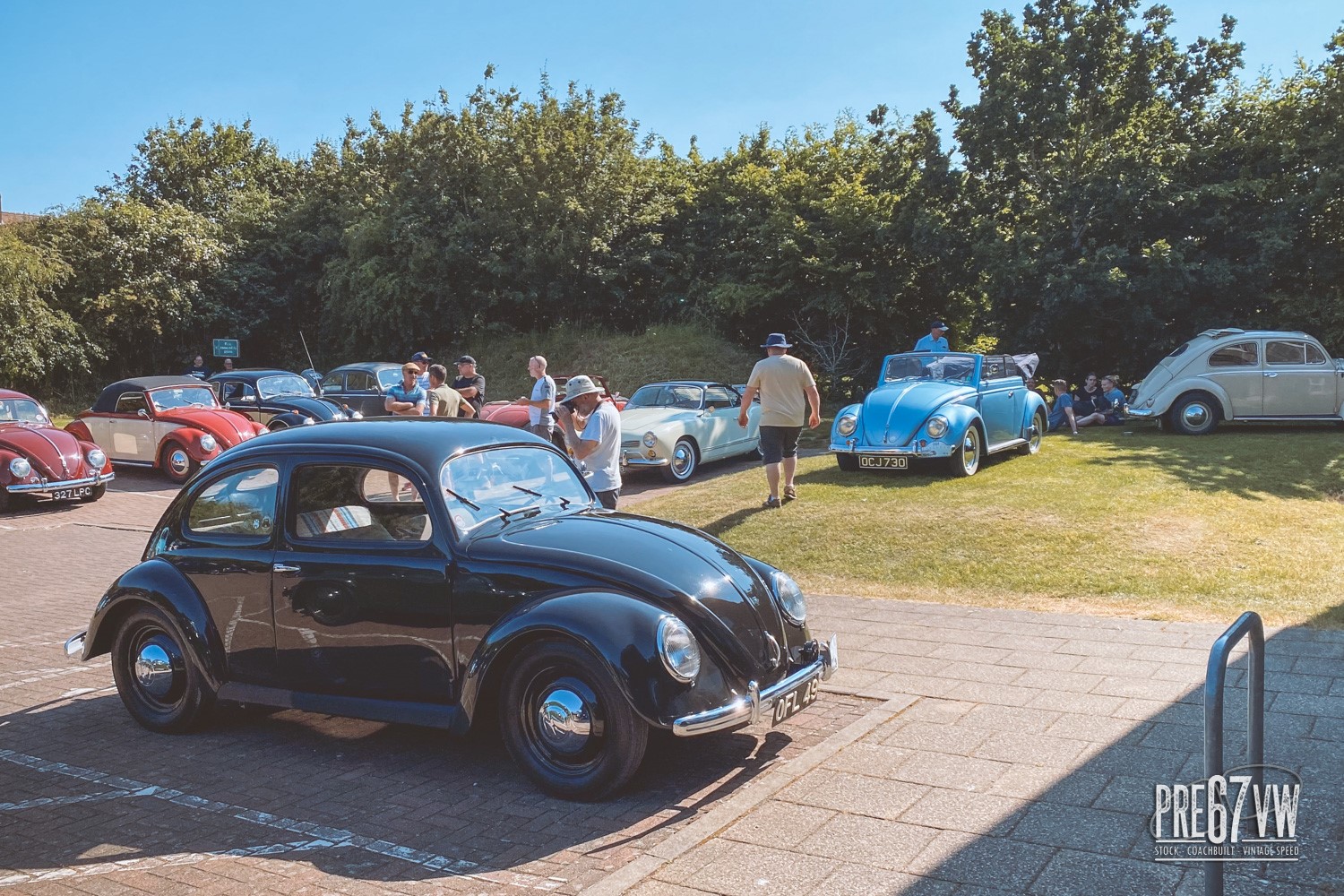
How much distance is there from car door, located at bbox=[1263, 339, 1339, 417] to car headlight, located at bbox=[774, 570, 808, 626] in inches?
567

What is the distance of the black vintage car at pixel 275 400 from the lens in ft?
62.3

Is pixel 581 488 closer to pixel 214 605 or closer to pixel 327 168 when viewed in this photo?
pixel 214 605

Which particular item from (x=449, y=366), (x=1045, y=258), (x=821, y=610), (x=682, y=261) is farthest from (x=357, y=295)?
(x=821, y=610)

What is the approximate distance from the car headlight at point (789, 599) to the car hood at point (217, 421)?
13620 mm

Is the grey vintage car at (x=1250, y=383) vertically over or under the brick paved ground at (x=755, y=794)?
over

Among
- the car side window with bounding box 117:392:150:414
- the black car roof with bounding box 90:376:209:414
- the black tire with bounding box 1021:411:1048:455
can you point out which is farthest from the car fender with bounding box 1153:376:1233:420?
the car side window with bounding box 117:392:150:414

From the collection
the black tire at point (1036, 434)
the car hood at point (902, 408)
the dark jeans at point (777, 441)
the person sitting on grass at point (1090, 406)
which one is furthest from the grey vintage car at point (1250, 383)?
the dark jeans at point (777, 441)

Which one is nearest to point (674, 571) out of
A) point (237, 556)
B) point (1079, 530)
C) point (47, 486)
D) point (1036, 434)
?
point (237, 556)

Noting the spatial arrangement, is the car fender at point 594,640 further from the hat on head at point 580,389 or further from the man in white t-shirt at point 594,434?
the hat on head at point 580,389

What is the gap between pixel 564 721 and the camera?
4.70 m

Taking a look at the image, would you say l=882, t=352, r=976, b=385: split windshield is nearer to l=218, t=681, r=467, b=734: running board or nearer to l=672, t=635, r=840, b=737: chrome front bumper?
l=672, t=635, r=840, b=737: chrome front bumper

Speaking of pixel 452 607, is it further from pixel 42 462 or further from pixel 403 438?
pixel 42 462

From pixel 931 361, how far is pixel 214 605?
1100cm

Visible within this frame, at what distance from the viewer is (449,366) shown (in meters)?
32.4
